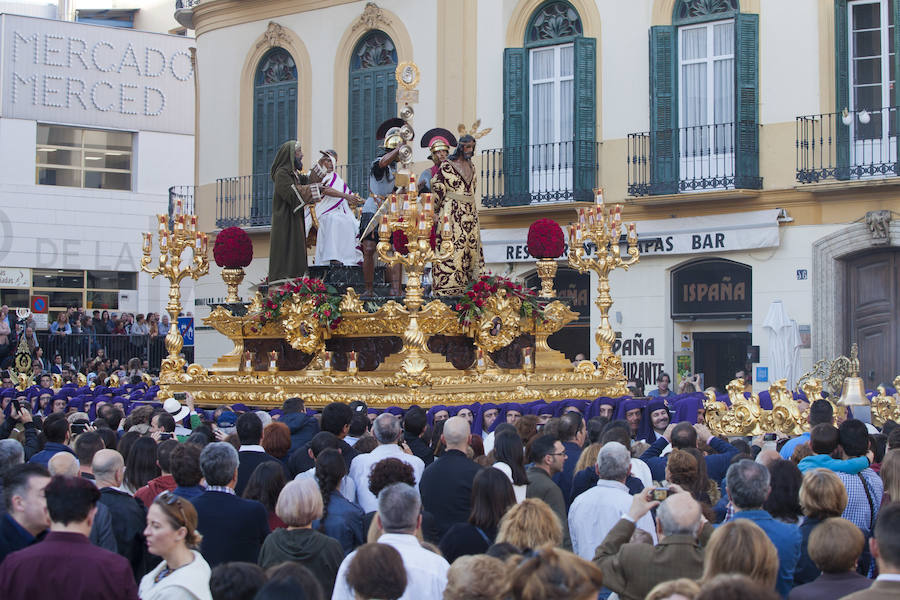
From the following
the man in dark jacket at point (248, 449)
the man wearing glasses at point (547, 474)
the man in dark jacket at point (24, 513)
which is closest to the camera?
the man in dark jacket at point (24, 513)

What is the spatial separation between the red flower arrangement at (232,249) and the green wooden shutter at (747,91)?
29.4ft

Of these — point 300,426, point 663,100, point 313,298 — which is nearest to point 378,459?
point 300,426

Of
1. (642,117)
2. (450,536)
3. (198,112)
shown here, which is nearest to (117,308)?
(198,112)

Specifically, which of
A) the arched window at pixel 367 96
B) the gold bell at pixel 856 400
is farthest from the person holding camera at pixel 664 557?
the arched window at pixel 367 96

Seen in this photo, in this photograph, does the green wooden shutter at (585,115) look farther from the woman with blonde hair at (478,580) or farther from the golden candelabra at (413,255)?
the woman with blonde hair at (478,580)

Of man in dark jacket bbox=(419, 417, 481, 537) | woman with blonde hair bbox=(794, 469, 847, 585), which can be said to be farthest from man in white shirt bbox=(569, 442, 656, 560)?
woman with blonde hair bbox=(794, 469, 847, 585)

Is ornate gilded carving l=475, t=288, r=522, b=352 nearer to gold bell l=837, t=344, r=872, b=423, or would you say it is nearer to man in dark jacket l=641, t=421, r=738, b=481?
gold bell l=837, t=344, r=872, b=423

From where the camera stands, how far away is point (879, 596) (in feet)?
15.4

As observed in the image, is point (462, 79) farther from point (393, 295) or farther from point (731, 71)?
point (393, 295)

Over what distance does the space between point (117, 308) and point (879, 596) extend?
35.8 meters

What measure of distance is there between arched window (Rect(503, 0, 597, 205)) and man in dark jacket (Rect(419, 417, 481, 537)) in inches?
654

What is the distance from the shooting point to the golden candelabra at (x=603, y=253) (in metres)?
17.2

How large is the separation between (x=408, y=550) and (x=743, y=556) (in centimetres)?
156

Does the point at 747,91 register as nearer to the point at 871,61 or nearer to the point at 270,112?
the point at 871,61
